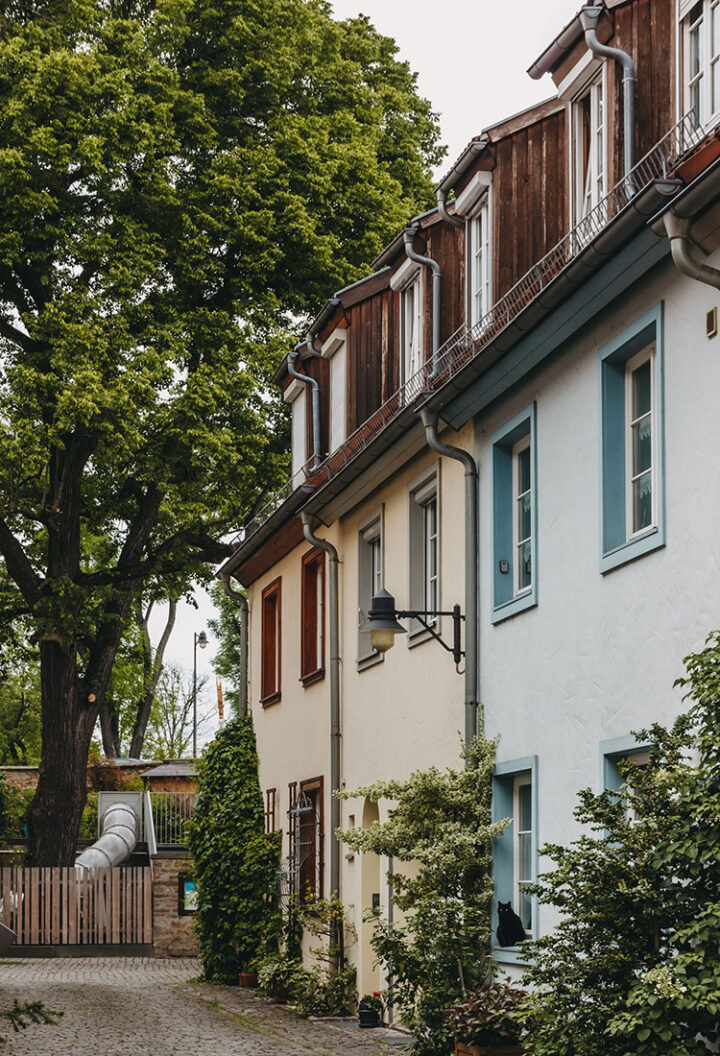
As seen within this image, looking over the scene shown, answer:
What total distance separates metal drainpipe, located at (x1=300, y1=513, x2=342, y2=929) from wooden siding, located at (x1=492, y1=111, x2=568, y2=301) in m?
5.98

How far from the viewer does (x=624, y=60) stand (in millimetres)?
11633

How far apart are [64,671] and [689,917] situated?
21.5 meters

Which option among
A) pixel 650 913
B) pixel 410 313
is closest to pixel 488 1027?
pixel 650 913

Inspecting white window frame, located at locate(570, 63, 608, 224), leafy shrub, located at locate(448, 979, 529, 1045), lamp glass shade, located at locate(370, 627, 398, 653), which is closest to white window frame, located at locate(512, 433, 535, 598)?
lamp glass shade, located at locate(370, 627, 398, 653)

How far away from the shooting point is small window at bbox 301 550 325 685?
21016 mm

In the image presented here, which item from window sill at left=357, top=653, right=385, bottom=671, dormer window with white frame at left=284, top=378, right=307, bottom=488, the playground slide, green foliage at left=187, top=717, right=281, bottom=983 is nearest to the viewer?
window sill at left=357, top=653, right=385, bottom=671

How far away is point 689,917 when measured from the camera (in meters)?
8.63

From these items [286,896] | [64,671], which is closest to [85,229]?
[64,671]

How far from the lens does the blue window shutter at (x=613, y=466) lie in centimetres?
1108

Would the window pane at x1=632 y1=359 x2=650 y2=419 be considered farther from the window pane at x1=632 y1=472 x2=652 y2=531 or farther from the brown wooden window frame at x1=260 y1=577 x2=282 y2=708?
the brown wooden window frame at x1=260 y1=577 x2=282 y2=708

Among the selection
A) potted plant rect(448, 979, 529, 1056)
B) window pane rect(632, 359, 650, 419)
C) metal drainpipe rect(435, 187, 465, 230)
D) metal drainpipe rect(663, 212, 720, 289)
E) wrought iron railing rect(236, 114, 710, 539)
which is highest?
metal drainpipe rect(435, 187, 465, 230)

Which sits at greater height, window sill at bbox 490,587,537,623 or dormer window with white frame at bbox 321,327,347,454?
dormer window with white frame at bbox 321,327,347,454

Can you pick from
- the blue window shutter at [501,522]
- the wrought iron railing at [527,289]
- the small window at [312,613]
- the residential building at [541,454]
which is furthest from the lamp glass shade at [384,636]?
the small window at [312,613]

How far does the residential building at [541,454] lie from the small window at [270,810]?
2.88 metres
